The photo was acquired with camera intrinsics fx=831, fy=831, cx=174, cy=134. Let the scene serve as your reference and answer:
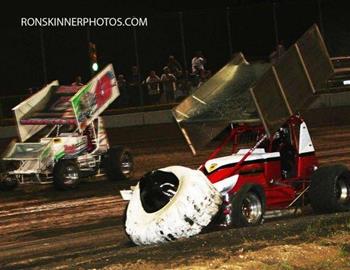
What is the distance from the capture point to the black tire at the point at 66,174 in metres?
15.9

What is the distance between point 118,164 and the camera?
54.7 feet

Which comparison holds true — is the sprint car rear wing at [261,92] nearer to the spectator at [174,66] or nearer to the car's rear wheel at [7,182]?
the car's rear wheel at [7,182]

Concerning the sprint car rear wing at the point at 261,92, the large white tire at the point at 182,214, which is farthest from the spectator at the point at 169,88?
the large white tire at the point at 182,214

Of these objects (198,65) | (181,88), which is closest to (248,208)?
(181,88)

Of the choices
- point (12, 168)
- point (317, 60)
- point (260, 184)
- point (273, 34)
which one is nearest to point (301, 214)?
point (260, 184)

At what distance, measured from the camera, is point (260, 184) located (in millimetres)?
9891

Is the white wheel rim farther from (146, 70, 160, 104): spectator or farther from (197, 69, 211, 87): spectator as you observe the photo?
(197, 69, 211, 87): spectator

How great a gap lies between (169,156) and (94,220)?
7.66m

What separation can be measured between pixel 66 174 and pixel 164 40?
51.5 feet

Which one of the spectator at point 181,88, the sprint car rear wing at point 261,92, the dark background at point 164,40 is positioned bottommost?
the sprint car rear wing at point 261,92

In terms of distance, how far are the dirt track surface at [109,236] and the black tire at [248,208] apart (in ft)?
0.63

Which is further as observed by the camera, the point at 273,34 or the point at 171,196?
the point at 273,34

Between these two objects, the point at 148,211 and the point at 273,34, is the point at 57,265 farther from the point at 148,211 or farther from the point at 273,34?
Answer: the point at 273,34

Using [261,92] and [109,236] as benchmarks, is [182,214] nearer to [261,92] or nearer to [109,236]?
[261,92]
